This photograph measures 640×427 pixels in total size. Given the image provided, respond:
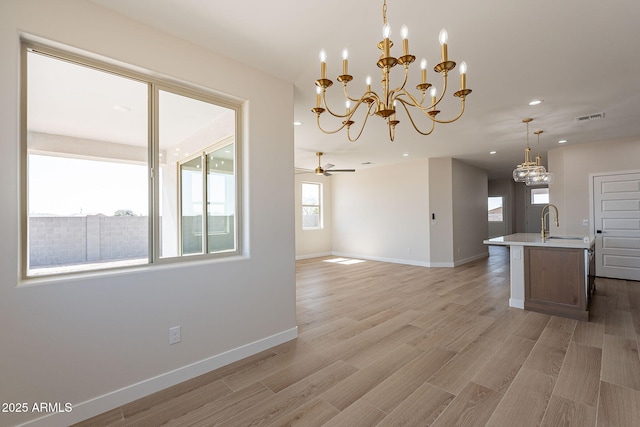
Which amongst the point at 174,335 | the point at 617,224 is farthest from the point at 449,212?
the point at 174,335

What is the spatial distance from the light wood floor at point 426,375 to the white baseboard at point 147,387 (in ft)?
0.21

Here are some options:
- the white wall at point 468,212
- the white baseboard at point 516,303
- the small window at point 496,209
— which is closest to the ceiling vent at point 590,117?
the white baseboard at point 516,303

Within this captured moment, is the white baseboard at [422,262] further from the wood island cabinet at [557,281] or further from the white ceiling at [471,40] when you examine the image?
the white ceiling at [471,40]

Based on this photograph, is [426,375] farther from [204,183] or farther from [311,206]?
[311,206]

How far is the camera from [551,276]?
3678 millimetres

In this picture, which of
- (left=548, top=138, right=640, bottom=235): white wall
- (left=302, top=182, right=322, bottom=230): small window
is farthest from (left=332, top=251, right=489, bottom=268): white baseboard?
(left=548, top=138, right=640, bottom=235): white wall

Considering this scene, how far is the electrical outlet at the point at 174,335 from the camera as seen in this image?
222 centimetres

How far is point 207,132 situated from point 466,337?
3.43 metres

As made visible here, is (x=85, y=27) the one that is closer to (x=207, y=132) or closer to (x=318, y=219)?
(x=207, y=132)

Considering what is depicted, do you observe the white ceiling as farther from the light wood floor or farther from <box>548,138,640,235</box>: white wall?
the light wood floor

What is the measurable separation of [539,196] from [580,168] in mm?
6035

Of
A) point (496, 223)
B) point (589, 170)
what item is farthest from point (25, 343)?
point (496, 223)

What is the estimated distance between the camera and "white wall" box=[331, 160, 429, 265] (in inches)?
286

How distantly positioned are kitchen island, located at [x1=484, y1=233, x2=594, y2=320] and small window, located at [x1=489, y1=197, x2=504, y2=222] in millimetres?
8499
